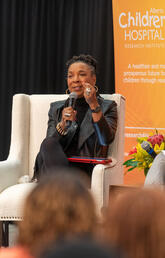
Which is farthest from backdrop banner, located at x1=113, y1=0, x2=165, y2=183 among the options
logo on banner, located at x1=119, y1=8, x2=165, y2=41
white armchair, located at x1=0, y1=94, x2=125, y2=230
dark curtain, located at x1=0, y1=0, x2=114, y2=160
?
white armchair, located at x1=0, y1=94, x2=125, y2=230

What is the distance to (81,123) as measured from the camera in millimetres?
2939

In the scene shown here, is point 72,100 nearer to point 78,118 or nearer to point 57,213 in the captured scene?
point 78,118

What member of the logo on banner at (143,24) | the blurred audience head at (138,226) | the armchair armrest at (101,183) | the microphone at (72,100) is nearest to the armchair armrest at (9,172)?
the microphone at (72,100)

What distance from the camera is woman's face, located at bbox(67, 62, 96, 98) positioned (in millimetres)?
3029

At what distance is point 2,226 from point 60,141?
680 millimetres

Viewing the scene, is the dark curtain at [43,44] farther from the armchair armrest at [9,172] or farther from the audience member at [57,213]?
the audience member at [57,213]

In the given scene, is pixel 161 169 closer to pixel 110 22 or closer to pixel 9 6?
pixel 110 22

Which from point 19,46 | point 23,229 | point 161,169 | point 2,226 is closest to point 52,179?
point 23,229

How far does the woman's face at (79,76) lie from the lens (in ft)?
9.94

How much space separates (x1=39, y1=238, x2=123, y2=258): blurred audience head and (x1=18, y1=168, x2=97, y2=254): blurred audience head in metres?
0.13

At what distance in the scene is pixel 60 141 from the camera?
285cm

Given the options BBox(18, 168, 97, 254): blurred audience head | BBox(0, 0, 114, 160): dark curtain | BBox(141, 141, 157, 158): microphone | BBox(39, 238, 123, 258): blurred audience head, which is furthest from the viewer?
BBox(0, 0, 114, 160): dark curtain

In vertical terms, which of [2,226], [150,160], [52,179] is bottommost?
[2,226]

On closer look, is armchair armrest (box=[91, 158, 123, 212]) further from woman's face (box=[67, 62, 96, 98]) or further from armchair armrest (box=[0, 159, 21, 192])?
woman's face (box=[67, 62, 96, 98])
